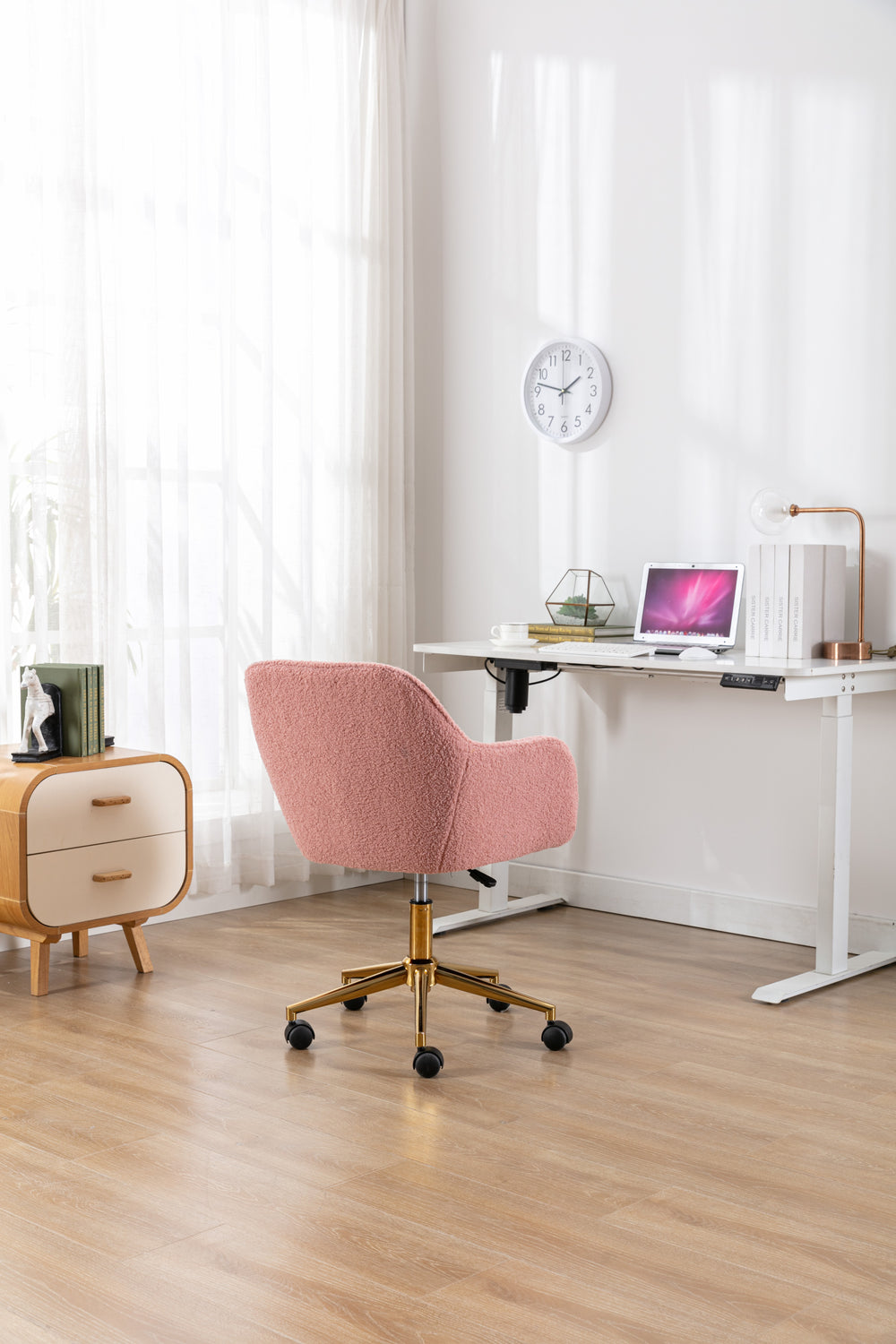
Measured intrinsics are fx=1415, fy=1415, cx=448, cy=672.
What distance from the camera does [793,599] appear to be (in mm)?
3465

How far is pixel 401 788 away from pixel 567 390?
198cm

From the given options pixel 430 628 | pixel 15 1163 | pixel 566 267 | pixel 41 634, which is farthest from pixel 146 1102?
pixel 566 267

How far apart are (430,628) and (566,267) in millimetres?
1263

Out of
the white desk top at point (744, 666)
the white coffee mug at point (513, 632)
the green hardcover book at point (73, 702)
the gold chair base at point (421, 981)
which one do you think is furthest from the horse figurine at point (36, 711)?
the white coffee mug at point (513, 632)

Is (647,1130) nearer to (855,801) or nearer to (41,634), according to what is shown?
(855,801)

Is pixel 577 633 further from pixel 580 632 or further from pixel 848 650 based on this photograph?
pixel 848 650

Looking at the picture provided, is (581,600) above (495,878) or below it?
above

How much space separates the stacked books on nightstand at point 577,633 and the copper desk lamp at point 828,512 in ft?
1.79

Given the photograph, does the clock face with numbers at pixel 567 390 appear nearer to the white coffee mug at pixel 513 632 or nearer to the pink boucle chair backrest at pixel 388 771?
the white coffee mug at pixel 513 632

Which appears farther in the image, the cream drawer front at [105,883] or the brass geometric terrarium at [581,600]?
the brass geometric terrarium at [581,600]

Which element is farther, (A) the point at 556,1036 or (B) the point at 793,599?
(B) the point at 793,599

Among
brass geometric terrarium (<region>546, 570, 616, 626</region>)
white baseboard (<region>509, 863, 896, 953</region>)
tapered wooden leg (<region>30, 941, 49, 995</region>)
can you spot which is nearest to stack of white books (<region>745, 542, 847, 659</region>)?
brass geometric terrarium (<region>546, 570, 616, 626</region>)

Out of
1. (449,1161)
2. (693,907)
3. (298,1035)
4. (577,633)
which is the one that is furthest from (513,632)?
(449,1161)

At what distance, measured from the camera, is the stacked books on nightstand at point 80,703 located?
345 cm
